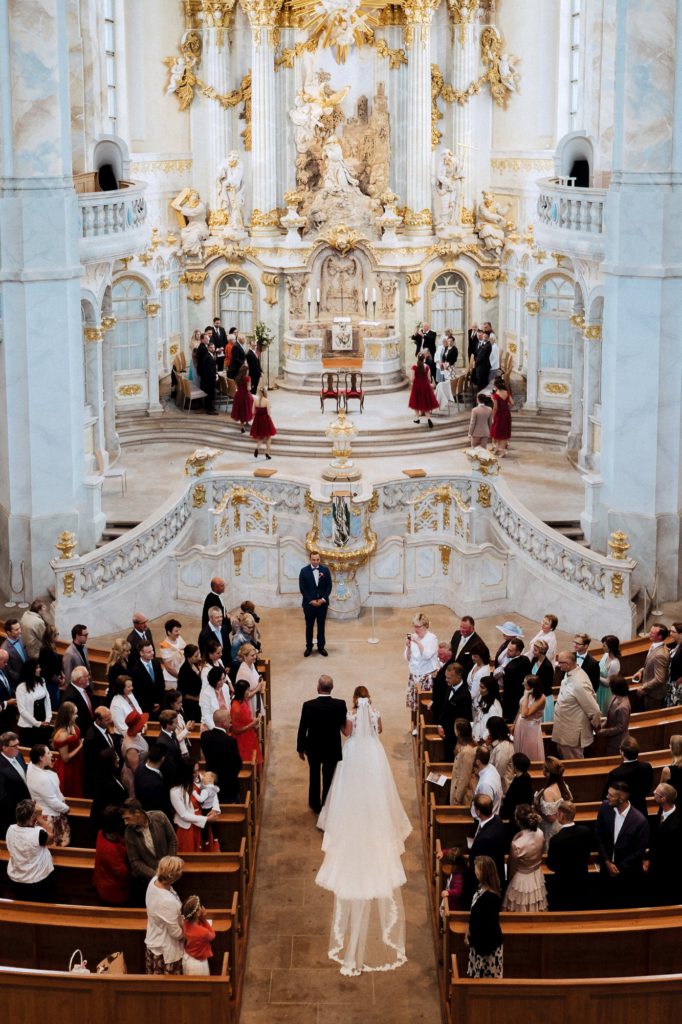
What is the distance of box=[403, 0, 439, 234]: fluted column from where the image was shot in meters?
30.6

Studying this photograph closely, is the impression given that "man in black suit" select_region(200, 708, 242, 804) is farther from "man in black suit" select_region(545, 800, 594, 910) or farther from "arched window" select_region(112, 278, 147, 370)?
"arched window" select_region(112, 278, 147, 370)

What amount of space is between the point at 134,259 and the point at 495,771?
60.0 ft

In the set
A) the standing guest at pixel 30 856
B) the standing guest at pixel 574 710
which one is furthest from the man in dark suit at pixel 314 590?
the standing guest at pixel 30 856

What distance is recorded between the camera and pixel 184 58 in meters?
30.8

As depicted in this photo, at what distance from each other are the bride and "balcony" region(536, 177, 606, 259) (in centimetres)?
980

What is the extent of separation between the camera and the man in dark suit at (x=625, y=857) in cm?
1106

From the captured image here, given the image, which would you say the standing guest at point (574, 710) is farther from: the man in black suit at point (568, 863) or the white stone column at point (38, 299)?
the white stone column at point (38, 299)

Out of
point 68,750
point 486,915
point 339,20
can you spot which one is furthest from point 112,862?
point 339,20

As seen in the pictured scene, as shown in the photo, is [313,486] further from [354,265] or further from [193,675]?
[354,265]

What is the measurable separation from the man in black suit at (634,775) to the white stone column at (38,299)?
397 inches

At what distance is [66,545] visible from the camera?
1848 cm

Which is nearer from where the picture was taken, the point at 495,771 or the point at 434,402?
the point at 495,771

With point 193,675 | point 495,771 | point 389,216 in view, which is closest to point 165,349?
point 389,216

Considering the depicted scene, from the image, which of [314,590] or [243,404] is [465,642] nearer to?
[314,590]
